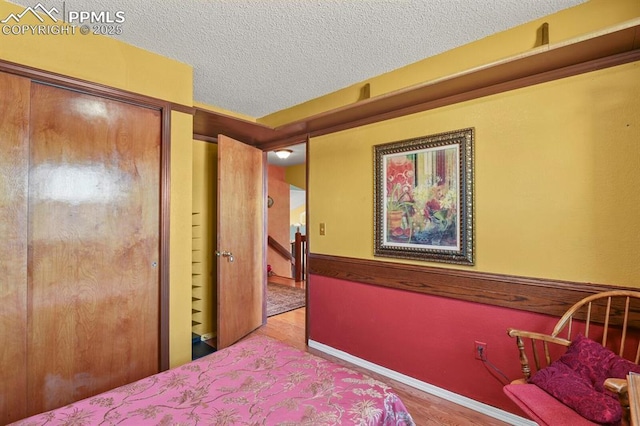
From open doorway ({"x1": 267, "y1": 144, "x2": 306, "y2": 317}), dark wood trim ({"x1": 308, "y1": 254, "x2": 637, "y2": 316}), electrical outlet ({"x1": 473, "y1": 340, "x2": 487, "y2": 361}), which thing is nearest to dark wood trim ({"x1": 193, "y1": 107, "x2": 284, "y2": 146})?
dark wood trim ({"x1": 308, "y1": 254, "x2": 637, "y2": 316})

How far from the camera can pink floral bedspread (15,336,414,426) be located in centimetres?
110

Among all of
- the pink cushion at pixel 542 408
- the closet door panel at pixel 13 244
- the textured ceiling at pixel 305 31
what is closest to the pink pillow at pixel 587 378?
the pink cushion at pixel 542 408

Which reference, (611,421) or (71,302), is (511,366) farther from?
(71,302)

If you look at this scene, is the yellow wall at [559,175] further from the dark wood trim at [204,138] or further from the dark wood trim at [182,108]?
the dark wood trim at [204,138]

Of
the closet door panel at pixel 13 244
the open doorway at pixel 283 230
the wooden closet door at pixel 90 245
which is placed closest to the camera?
the closet door panel at pixel 13 244

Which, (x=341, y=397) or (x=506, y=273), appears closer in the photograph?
(x=341, y=397)

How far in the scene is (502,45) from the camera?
1971 mm

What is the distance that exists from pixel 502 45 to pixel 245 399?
248 centimetres

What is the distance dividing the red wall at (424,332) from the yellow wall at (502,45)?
1646 millimetres

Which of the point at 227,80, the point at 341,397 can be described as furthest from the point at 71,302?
the point at 227,80

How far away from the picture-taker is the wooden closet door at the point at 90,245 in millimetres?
1760

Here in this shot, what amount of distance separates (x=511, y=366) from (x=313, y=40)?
2.48 meters

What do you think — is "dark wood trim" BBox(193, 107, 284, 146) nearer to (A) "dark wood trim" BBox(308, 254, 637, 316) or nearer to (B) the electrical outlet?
(A) "dark wood trim" BBox(308, 254, 637, 316)

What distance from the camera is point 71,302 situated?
186 cm
